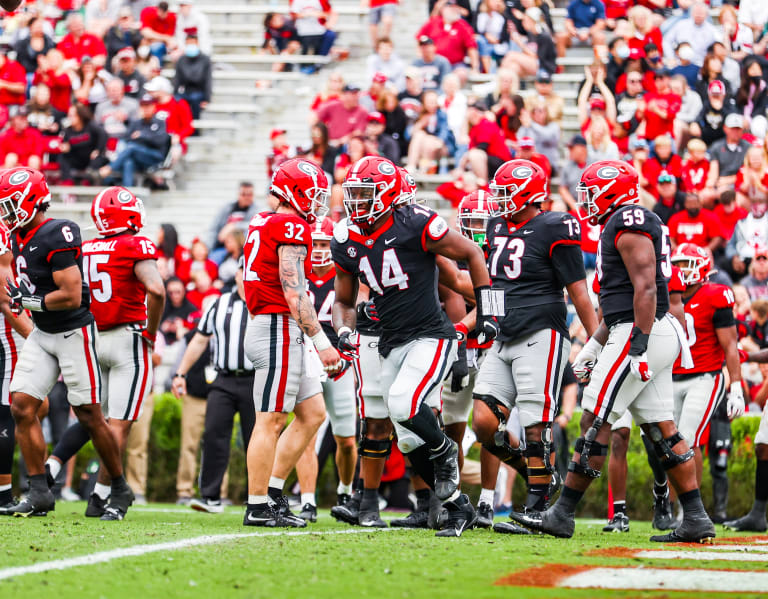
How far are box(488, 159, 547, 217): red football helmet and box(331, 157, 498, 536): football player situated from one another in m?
0.78

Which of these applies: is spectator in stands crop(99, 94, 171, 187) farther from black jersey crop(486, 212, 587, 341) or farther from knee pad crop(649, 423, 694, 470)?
knee pad crop(649, 423, 694, 470)

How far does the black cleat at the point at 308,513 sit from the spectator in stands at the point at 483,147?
6.54 meters

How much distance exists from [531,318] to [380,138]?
804 centimetres

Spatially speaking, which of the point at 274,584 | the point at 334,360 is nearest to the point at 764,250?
the point at 334,360

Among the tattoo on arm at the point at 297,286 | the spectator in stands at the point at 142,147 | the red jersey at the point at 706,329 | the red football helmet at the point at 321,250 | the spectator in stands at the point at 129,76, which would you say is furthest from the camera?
the spectator in stands at the point at 129,76

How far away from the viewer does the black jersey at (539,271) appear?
7426 mm

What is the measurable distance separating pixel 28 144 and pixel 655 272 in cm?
1258

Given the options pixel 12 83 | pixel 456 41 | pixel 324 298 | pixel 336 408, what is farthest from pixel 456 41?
pixel 336 408

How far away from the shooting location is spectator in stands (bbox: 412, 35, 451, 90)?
1647 centimetres

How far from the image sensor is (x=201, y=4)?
2128 centimetres

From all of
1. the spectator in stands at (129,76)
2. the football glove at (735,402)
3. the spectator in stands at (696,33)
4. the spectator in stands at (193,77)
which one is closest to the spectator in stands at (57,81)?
the spectator in stands at (129,76)

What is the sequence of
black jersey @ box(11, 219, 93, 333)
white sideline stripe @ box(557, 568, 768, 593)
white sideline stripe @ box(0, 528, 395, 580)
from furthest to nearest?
black jersey @ box(11, 219, 93, 333)
white sideline stripe @ box(0, 528, 395, 580)
white sideline stripe @ box(557, 568, 768, 593)

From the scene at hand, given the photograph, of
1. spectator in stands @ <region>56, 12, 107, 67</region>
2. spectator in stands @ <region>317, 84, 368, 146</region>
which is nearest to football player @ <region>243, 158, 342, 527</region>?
spectator in stands @ <region>317, 84, 368, 146</region>

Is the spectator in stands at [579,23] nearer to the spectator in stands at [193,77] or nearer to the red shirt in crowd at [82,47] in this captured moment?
the spectator in stands at [193,77]
